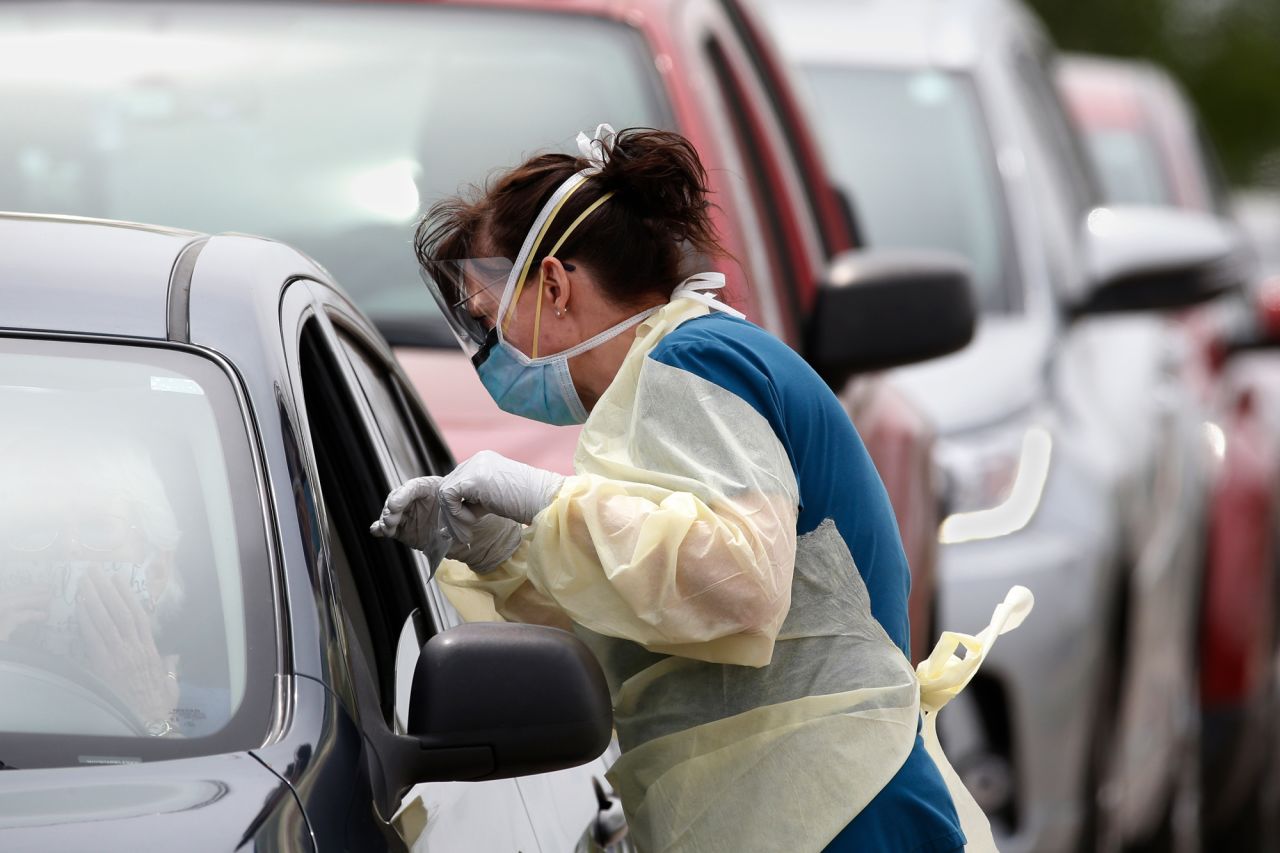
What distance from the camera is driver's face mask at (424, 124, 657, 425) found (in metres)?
2.69

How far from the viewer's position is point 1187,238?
752 centimetres

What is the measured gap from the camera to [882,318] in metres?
5.11

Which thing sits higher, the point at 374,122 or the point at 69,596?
the point at 69,596

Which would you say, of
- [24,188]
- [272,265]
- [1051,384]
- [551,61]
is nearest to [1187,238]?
[1051,384]

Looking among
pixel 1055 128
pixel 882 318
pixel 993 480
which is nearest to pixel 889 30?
pixel 1055 128

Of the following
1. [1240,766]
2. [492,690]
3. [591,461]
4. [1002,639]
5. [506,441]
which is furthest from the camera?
[1240,766]

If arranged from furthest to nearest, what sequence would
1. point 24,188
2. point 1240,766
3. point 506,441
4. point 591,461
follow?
point 1240,766 → point 24,188 → point 506,441 → point 591,461

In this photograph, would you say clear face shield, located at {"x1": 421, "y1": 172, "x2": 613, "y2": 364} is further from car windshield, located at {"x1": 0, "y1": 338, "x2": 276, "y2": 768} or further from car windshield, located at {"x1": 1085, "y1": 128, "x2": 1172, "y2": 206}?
car windshield, located at {"x1": 1085, "y1": 128, "x2": 1172, "y2": 206}

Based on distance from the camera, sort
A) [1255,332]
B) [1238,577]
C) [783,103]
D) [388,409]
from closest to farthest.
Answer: [388,409] → [783,103] → [1238,577] → [1255,332]

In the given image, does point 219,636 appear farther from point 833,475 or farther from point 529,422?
point 529,422

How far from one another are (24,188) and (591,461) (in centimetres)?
228

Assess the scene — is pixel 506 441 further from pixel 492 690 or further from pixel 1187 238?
pixel 1187 238

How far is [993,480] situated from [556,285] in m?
3.66

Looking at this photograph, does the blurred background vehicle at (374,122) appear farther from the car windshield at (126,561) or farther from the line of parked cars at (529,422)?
the car windshield at (126,561)
